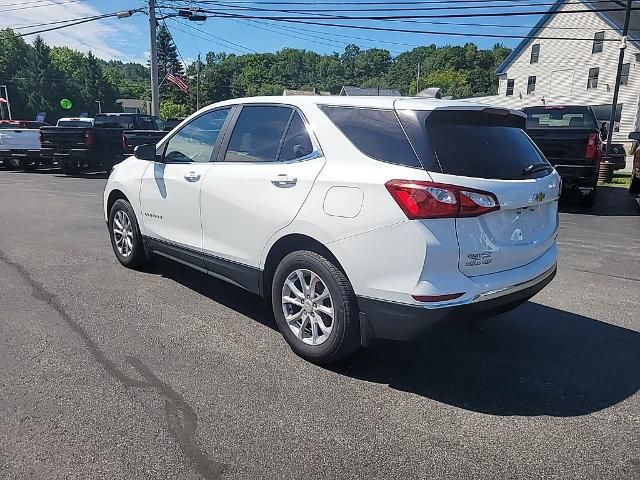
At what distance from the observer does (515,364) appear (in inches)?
141

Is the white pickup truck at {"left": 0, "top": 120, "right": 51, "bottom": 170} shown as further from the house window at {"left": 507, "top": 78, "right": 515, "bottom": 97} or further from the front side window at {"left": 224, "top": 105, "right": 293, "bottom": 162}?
the house window at {"left": 507, "top": 78, "right": 515, "bottom": 97}

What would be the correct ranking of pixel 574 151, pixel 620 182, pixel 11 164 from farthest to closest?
pixel 11 164, pixel 620 182, pixel 574 151

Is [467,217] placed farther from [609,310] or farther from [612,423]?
[609,310]

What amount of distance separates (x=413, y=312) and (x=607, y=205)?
10.3m

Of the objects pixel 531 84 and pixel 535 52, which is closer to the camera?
pixel 535 52

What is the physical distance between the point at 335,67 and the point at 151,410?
103 m

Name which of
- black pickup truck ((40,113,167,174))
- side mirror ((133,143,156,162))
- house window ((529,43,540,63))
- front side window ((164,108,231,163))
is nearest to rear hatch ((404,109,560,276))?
front side window ((164,108,231,163))

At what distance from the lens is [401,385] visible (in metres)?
3.28

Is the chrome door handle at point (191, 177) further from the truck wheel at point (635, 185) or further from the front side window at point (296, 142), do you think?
the truck wheel at point (635, 185)

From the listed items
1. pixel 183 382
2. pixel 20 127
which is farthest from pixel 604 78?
pixel 183 382

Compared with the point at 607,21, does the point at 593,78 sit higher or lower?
lower

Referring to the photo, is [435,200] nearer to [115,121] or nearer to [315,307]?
[315,307]

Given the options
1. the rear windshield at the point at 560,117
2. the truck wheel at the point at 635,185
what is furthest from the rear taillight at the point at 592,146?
the truck wheel at the point at 635,185

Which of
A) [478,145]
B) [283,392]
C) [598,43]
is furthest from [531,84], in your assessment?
[283,392]
